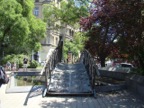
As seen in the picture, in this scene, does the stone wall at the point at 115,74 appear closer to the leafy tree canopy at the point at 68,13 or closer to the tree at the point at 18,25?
the leafy tree canopy at the point at 68,13

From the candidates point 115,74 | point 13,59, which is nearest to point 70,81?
point 115,74

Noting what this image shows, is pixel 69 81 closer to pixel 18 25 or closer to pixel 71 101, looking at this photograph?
pixel 71 101

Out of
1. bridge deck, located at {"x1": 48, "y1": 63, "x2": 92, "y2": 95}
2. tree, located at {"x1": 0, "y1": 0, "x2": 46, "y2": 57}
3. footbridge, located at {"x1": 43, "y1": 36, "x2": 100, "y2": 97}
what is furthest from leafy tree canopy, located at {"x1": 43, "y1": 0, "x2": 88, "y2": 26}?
footbridge, located at {"x1": 43, "y1": 36, "x2": 100, "y2": 97}

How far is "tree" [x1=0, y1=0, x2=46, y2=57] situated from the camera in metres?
30.5

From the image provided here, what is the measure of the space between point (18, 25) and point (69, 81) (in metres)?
17.5

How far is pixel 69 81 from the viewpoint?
14.8 meters

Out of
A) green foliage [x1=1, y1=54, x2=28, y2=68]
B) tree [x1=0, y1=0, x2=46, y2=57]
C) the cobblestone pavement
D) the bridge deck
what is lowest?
the cobblestone pavement

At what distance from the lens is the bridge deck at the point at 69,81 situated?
1340 centimetres

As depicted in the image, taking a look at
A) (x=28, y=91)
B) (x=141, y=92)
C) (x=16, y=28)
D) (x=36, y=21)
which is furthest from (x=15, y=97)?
(x=36, y=21)

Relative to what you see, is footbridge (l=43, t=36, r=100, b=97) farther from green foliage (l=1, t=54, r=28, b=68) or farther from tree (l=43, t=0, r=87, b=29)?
green foliage (l=1, t=54, r=28, b=68)

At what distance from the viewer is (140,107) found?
10.4 m

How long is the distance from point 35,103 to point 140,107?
3.63m

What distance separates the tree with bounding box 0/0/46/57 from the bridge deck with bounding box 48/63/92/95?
1428 centimetres

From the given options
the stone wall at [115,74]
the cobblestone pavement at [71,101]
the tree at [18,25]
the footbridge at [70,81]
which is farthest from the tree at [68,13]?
the cobblestone pavement at [71,101]
